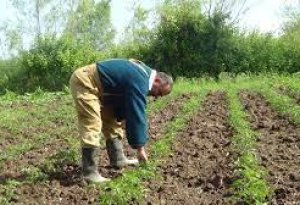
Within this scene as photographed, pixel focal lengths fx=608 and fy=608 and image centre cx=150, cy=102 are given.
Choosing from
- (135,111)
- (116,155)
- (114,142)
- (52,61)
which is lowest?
(52,61)

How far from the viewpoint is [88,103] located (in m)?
6.66

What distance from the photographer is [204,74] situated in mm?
25109

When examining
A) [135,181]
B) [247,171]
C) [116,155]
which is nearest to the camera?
[135,181]

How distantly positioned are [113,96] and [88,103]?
35 cm

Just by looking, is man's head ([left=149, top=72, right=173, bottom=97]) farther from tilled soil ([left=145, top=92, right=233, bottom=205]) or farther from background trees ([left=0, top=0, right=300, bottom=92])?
background trees ([left=0, top=0, right=300, bottom=92])

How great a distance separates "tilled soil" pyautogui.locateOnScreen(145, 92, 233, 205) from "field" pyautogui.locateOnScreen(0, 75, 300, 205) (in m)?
0.01

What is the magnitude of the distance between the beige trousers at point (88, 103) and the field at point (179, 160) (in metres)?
0.53

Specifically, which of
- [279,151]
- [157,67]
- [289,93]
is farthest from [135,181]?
[157,67]

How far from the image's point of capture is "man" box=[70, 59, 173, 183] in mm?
6578

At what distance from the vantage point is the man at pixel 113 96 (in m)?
6.58

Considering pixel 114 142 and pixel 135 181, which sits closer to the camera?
pixel 135 181

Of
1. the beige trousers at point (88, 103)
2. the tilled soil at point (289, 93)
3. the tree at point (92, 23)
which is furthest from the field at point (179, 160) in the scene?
the tree at point (92, 23)

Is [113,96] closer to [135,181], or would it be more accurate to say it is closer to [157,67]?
[135,181]

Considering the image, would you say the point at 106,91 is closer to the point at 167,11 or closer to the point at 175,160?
the point at 175,160
